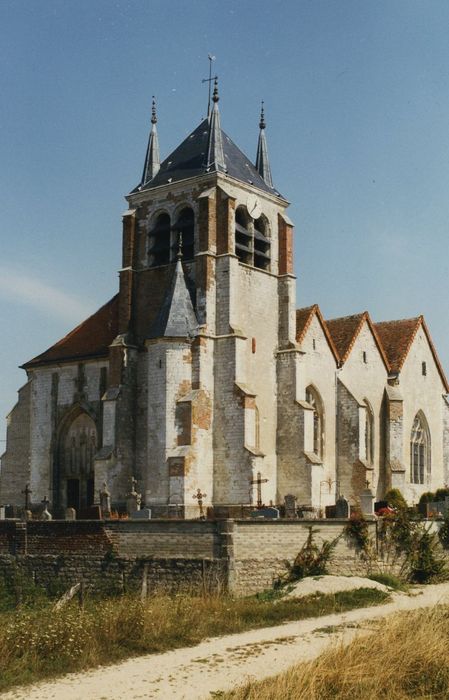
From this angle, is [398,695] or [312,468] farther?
[312,468]

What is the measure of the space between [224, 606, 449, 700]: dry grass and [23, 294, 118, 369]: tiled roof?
2646 centimetres

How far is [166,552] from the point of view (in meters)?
29.2

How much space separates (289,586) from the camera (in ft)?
87.8

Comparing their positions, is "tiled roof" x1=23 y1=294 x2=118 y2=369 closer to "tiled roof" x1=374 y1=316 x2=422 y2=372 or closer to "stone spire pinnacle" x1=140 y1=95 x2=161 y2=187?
"stone spire pinnacle" x1=140 y1=95 x2=161 y2=187

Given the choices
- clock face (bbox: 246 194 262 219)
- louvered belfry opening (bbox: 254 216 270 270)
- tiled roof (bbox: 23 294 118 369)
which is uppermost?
clock face (bbox: 246 194 262 219)

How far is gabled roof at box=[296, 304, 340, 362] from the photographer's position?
43.2 metres

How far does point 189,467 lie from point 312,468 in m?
5.54

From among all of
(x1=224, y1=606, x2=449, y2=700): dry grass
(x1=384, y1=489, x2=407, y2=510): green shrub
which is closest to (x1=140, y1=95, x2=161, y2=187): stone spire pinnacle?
(x1=384, y1=489, x2=407, y2=510): green shrub

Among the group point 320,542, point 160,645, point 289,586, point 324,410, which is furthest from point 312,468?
point 160,645

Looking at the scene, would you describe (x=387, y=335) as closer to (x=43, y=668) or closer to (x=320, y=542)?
(x=320, y=542)

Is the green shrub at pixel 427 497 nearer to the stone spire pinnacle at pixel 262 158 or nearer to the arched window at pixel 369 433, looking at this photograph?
the arched window at pixel 369 433

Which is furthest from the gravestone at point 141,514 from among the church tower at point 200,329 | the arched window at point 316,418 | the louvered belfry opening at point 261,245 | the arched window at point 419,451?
the arched window at point 419,451

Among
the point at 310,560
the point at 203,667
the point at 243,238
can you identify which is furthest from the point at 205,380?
the point at 203,667

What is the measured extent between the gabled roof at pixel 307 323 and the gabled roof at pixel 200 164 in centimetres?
543
